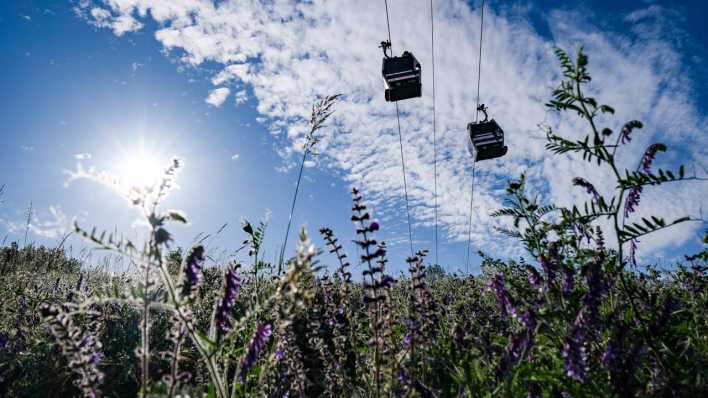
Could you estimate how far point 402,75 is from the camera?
1005 cm

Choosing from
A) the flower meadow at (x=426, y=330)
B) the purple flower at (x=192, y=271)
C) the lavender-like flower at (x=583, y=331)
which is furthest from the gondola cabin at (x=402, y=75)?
the purple flower at (x=192, y=271)

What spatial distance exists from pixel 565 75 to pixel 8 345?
14.3 feet

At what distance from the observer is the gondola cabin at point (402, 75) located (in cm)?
1003

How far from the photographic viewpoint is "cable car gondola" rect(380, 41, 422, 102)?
32.9ft

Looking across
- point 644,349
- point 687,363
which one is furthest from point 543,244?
point 644,349

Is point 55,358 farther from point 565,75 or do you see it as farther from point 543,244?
point 565,75

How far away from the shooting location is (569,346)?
147 cm

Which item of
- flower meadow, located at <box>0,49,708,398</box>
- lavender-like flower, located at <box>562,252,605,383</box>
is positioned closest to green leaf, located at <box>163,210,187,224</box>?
flower meadow, located at <box>0,49,708,398</box>

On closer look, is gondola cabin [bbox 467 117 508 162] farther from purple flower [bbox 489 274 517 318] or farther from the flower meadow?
purple flower [bbox 489 274 517 318]

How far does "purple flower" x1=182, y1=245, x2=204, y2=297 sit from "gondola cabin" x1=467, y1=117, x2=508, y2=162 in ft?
36.0

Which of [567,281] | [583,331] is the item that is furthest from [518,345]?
[567,281]

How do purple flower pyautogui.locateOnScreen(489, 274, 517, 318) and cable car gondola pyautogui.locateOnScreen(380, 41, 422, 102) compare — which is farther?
cable car gondola pyautogui.locateOnScreen(380, 41, 422, 102)

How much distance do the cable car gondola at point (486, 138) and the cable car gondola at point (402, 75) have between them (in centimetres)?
219

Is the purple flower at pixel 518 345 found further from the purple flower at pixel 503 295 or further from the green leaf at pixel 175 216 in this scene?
the green leaf at pixel 175 216
